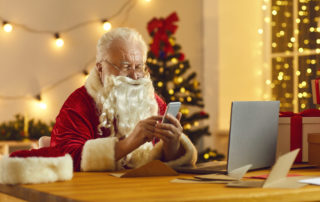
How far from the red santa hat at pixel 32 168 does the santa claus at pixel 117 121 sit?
44cm

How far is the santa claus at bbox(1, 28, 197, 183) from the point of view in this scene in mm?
1963

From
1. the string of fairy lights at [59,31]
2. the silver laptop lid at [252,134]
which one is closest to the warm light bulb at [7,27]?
the string of fairy lights at [59,31]

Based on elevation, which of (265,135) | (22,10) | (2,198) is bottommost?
(2,198)

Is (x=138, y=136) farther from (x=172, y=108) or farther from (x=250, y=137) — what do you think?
(x=250, y=137)

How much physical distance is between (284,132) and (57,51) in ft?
10.7

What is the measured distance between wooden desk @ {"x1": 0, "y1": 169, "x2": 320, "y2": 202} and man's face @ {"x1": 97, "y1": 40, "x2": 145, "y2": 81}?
3.03 ft

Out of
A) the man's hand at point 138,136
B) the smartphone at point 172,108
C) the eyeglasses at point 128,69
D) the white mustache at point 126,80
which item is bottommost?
the man's hand at point 138,136

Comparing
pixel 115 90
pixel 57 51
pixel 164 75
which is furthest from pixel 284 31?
pixel 115 90

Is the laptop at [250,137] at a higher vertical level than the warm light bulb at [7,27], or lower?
lower

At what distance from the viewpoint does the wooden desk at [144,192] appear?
3.90 ft

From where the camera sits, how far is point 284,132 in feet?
7.06

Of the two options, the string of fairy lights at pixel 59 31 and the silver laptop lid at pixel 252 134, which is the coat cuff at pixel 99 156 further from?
the string of fairy lights at pixel 59 31

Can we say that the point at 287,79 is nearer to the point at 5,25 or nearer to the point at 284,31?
the point at 284,31

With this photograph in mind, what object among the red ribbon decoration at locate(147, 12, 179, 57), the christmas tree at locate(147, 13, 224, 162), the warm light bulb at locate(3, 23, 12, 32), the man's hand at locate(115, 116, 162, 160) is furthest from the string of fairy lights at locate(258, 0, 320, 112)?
the man's hand at locate(115, 116, 162, 160)
